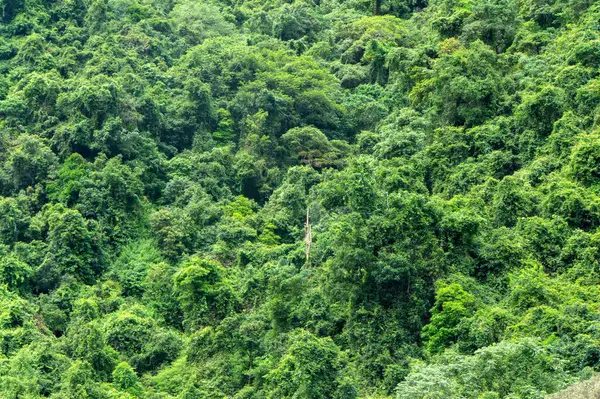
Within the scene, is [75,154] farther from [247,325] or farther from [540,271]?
[540,271]

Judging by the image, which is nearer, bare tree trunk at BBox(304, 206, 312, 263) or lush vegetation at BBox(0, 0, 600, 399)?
lush vegetation at BBox(0, 0, 600, 399)

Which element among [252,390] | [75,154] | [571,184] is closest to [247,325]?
[252,390]

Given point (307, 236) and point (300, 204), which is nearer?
point (307, 236)

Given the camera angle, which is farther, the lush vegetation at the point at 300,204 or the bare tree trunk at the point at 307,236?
the bare tree trunk at the point at 307,236

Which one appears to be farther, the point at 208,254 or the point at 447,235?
the point at 208,254

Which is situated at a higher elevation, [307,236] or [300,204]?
[307,236]

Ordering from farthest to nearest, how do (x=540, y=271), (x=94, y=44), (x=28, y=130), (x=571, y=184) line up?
(x=94, y=44)
(x=28, y=130)
(x=571, y=184)
(x=540, y=271)

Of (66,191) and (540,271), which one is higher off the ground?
(540,271)

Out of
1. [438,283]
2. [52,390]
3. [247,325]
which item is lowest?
[52,390]
